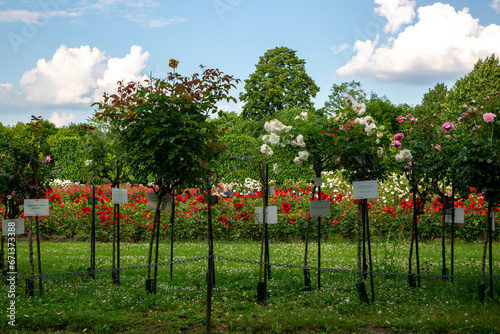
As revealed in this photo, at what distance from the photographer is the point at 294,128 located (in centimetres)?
531

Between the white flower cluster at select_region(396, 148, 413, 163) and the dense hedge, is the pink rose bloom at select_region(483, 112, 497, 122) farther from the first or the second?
the dense hedge

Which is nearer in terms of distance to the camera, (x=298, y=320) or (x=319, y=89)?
(x=298, y=320)

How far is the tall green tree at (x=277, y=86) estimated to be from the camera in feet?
114

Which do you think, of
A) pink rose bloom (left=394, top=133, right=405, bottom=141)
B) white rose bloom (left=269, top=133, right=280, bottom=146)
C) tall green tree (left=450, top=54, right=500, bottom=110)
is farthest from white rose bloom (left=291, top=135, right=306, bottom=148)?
tall green tree (left=450, top=54, right=500, bottom=110)

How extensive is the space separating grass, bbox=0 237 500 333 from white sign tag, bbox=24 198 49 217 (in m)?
1.01

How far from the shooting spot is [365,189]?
5035mm

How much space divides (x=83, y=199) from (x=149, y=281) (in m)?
6.96

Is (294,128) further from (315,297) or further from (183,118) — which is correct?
(315,297)

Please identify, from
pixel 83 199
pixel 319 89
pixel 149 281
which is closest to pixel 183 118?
pixel 149 281

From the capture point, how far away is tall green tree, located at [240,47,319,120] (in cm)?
3481

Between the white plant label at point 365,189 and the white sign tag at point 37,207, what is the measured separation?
3.75m

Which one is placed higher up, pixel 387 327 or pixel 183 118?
pixel 183 118

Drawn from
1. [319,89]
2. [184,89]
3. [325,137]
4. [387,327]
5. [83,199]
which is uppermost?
[319,89]

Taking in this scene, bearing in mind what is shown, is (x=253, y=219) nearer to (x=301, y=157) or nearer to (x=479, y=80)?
(x=301, y=157)
